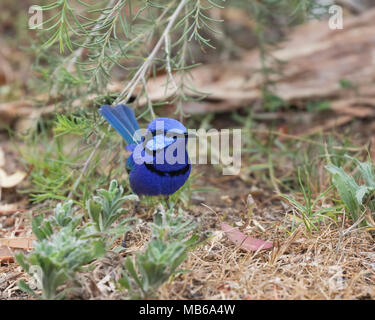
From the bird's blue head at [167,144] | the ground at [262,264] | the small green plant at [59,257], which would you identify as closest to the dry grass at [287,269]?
the ground at [262,264]

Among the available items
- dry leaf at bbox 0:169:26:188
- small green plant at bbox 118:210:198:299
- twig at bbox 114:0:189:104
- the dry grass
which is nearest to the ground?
the dry grass

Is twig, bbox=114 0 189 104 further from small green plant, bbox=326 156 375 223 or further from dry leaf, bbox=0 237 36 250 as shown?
small green plant, bbox=326 156 375 223

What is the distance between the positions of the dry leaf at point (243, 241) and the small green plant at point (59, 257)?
0.82 m

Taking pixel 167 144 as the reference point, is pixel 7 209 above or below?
below

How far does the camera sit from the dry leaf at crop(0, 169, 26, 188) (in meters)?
3.54

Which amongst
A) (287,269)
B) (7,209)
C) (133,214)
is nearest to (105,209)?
(133,214)

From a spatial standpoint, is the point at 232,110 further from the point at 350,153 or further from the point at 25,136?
the point at 25,136

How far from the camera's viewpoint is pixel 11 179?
142 inches

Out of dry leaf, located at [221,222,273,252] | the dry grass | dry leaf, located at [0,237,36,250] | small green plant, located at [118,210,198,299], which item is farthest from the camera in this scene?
dry leaf, located at [0,237,36,250]

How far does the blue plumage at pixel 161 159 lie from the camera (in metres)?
2.68

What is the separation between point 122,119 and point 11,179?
3.97 feet

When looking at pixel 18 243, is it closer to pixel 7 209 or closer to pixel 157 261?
pixel 7 209

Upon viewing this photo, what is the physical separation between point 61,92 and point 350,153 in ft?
7.57

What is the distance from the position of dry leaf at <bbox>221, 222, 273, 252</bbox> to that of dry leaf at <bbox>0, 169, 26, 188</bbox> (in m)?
1.72
